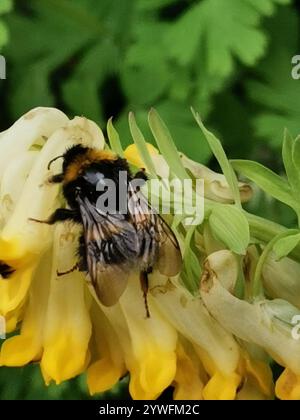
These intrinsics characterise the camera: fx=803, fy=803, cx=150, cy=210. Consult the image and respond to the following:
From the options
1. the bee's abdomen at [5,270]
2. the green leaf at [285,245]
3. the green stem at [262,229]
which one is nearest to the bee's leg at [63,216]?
the bee's abdomen at [5,270]

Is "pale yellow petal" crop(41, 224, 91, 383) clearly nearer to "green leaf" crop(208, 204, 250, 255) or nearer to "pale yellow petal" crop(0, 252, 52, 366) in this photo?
"pale yellow petal" crop(0, 252, 52, 366)

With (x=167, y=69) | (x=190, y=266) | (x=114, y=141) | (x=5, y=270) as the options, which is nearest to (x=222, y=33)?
(x=167, y=69)

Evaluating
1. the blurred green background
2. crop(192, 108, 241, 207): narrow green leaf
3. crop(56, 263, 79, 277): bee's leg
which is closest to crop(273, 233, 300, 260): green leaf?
crop(192, 108, 241, 207): narrow green leaf

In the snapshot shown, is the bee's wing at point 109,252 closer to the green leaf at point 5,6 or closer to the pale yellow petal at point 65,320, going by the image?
the pale yellow petal at point 65,320

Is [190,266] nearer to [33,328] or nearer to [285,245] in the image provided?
[285,245]

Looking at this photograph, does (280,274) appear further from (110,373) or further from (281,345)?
(110,373)
